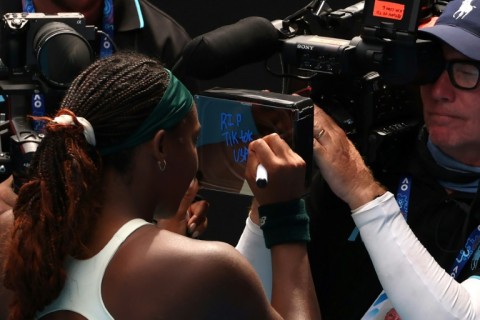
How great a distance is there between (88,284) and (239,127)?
0.47 metres

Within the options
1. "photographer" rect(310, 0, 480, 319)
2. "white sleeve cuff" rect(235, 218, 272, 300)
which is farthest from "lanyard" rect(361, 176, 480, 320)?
"white sleeve cuff" rect(235, 218, 272, 300)

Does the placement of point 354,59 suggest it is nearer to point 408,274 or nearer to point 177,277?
point 408,274

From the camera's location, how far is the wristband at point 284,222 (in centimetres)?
160

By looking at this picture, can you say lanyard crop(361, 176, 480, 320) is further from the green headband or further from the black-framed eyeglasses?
the green headband

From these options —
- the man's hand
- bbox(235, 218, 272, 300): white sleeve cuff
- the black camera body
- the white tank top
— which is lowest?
the man's hand

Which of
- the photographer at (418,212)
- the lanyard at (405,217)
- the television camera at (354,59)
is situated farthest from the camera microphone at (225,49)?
the lanyard at (405,217)

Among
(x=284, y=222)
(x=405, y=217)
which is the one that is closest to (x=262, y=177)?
(x=284, y=222)

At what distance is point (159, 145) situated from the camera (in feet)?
4.67

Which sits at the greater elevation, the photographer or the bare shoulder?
the bare shoulder

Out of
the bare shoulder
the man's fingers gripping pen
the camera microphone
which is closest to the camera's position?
the bare shoulder

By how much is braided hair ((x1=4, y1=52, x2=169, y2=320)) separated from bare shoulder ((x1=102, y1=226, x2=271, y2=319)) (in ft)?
0.26

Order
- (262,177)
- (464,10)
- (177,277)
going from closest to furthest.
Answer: (177,277) → (262,177) → (464,10)

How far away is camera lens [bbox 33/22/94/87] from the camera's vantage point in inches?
68.4

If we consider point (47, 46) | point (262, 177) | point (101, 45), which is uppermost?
point (47, 46)
